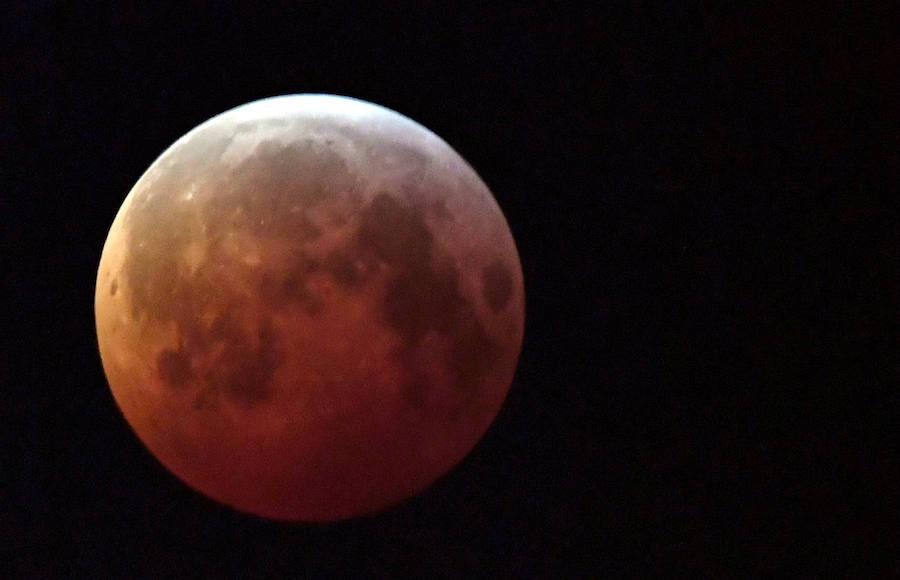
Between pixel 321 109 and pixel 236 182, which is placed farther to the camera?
pixel 321 109

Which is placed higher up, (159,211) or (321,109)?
(321,109)

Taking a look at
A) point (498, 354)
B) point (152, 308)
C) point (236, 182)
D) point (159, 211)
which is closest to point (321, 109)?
point (236, 182)

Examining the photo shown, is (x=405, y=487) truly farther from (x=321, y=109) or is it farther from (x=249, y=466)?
(x=321, y=109)

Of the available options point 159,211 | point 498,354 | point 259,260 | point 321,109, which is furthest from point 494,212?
point 159,211

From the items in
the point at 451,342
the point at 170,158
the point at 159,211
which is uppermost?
the point at 170,158

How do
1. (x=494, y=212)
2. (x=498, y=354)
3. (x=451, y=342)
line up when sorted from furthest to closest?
(x=494, y=212) → (x=498, y=354) → (x=451, y=342)

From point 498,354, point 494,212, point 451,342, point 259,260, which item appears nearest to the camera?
point 259,260
